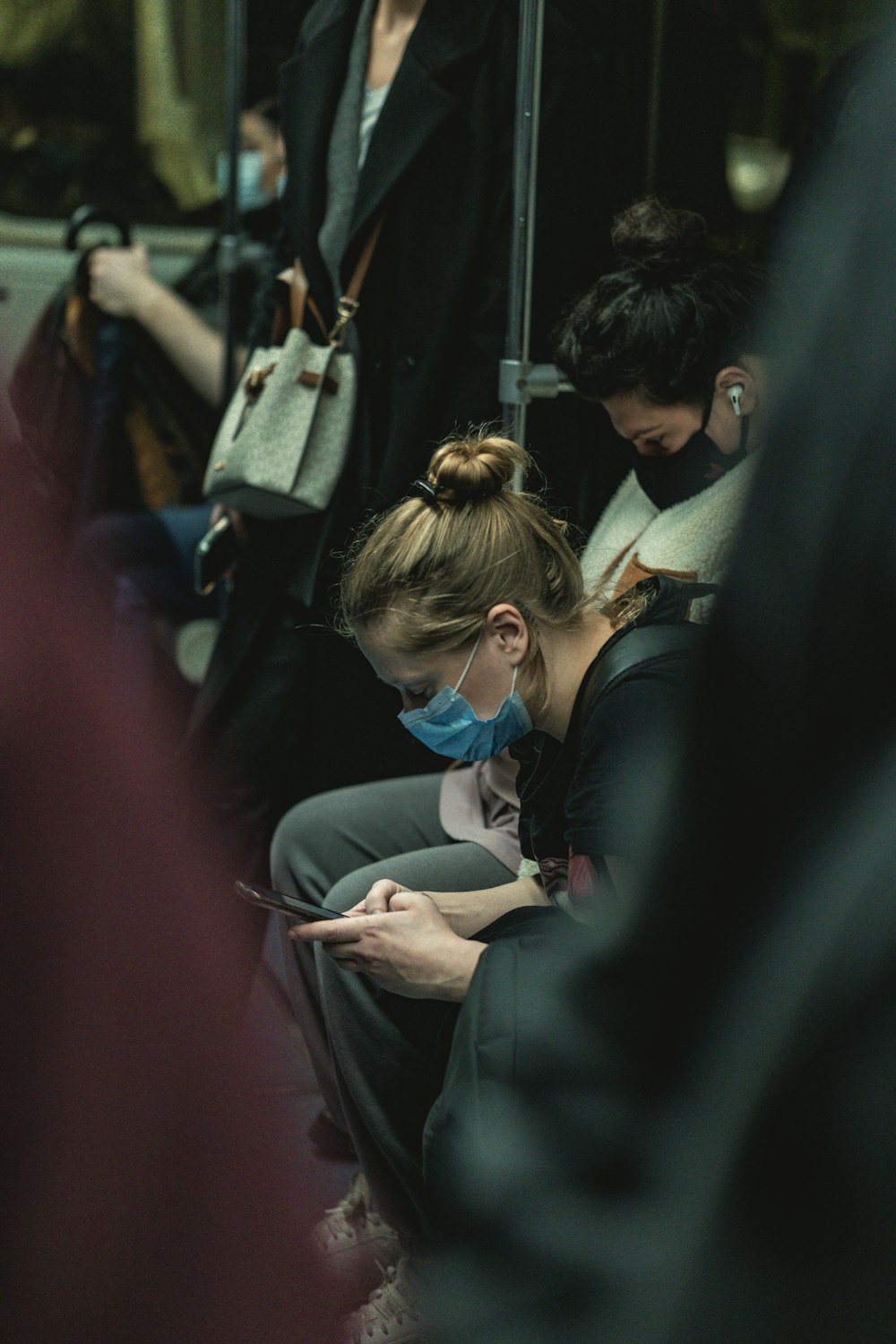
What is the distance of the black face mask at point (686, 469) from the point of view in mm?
1536

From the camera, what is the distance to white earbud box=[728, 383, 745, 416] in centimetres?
149

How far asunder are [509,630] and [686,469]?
1.01 ft

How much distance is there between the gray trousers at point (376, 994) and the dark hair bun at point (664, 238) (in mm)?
725

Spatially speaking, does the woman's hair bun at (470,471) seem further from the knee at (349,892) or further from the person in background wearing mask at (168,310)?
the person in background wearing mask at (168,310)

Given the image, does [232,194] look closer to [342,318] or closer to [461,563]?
[342,318]

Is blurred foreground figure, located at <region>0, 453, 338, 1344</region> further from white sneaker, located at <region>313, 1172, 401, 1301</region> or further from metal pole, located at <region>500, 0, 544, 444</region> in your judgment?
metal pole, located at <region>500, 0, 544, 444</region>

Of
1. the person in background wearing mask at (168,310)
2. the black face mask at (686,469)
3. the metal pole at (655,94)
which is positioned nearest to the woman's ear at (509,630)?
the black face mask at (686,469)

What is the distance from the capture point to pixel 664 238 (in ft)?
5.04

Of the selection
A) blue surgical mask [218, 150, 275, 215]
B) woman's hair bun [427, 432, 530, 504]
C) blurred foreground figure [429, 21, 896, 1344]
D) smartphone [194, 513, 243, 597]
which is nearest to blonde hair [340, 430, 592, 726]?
woman's hair bun [427, 432, 530, 504]

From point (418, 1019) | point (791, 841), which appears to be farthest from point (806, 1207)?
point (418, 1019)

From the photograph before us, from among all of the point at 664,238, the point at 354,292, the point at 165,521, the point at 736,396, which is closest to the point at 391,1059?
the point at 736,396

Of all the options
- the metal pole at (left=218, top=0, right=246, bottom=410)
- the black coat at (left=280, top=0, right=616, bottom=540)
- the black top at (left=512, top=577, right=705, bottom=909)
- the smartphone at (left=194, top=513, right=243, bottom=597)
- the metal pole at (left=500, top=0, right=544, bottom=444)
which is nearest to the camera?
the black top at (left=512, top=577, right=705, bottom=909)

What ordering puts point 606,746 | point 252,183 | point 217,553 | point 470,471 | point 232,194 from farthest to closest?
point 252,183 → point 232,194 → point 217,553 → point 470,471 → point 606,746

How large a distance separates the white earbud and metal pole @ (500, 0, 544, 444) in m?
0.35
